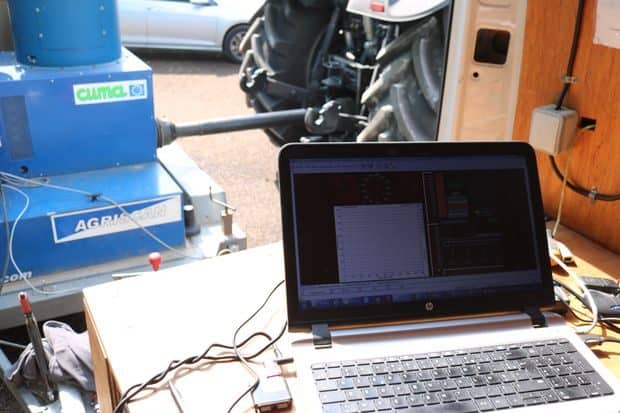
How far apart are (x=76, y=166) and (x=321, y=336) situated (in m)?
1.40

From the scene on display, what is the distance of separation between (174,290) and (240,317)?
14 cm

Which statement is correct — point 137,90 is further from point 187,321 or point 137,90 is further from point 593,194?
point 593,194

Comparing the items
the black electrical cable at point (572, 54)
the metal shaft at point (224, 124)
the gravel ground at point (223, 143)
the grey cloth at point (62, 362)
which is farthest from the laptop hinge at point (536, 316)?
the metal shaft at point (224, 124)

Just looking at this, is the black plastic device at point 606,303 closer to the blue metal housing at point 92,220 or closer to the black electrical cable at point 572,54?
the black electrical cable at point 572,54

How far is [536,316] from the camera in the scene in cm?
95

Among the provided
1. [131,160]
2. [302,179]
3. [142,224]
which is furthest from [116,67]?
[302,179]

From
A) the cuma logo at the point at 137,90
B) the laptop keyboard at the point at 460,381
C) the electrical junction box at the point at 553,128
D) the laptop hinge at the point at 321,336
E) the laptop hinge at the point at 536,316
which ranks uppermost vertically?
the electrical junction box at the point at 553,128

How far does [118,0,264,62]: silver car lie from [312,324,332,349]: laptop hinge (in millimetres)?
4962

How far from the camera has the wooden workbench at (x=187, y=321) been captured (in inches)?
32.7

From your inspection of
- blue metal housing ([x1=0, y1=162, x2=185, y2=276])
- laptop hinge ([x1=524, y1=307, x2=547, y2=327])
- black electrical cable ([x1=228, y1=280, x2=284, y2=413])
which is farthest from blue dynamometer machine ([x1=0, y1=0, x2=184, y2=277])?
laptop hinge ([x1=524, y1=307, x2=547, y2=327])

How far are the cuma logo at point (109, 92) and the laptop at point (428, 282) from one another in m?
1.23

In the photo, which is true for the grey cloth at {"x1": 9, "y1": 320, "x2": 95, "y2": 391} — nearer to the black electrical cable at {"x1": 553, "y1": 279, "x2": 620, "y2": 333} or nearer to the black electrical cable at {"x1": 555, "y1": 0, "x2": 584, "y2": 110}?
the black electrical cable at {"x1": 553, "y1": 279, "x2": 620, "y2": 333}

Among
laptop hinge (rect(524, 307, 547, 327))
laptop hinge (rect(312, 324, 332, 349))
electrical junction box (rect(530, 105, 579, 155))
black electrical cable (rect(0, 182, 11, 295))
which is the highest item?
electrical junction box (rect(530, 105, 579, 155))

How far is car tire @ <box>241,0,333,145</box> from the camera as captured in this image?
2736 millimetres
